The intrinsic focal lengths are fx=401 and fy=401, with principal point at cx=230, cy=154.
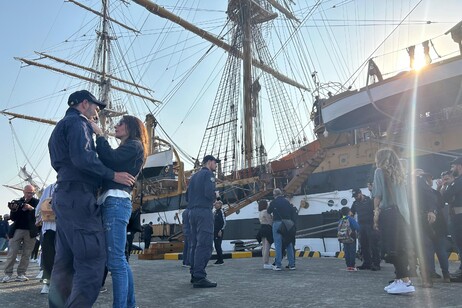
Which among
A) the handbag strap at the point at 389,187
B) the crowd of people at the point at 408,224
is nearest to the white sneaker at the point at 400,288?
the crowd of people at the point at 408,224

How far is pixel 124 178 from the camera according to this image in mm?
2705

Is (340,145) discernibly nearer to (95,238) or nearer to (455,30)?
(455,30)

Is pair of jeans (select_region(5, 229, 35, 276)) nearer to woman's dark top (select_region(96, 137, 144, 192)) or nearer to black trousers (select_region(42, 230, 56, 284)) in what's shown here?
black trousers (select_region(42, 230, 56, 284))

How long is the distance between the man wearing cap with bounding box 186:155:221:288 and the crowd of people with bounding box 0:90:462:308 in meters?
0.01

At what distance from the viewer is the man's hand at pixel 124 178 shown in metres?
2.66

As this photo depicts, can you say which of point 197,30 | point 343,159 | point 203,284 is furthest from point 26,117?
point 203,284

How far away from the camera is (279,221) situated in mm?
7348

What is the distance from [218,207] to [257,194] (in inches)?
229

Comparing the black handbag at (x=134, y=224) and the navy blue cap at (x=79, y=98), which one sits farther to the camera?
the black handbag at (x=134, y=224)

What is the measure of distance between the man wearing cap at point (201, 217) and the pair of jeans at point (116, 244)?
216 cm

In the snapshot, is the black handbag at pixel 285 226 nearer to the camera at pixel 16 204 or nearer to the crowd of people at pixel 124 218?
the crowd of people at pixel 124 218

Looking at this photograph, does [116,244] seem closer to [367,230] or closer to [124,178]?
[124,178]

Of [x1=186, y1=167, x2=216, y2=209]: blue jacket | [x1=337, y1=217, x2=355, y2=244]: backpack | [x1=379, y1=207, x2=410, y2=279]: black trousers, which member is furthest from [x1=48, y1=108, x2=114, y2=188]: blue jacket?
[x1=337, y1=217, x2=355, y2=244]: backpack

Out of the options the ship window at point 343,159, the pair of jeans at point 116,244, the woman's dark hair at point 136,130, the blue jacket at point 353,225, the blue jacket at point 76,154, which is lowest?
the pair of jeans at point 116,244
